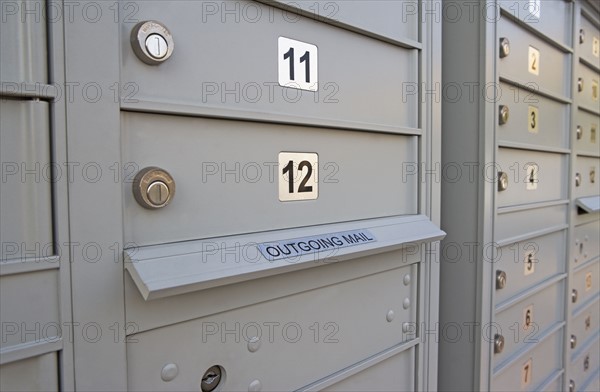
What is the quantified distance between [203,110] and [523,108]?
4.55 ft

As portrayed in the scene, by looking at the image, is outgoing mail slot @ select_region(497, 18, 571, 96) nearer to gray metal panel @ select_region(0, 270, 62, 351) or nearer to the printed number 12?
the printed number 12

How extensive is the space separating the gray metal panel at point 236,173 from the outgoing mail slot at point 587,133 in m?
1.50

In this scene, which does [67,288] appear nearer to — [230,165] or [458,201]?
[230,165]

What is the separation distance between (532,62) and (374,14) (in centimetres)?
93

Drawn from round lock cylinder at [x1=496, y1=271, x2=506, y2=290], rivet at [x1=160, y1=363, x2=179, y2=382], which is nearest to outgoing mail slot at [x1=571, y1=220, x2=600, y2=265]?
round lock cylinder at [x1=496, y1=271, x2=506, y2=290]

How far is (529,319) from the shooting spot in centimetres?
183

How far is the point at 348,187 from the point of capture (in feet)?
3.79

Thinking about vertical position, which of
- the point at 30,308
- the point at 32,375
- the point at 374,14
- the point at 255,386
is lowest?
the point at 255,386

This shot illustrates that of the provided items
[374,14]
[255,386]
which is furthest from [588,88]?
[255,386]

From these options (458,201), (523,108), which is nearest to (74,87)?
(458,201)

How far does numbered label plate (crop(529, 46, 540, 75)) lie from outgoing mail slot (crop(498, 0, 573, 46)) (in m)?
0.08

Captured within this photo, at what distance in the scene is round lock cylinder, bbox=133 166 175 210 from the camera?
0.77 meters

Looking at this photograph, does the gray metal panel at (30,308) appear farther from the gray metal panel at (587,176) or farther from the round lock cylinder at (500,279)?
the gray metal panel at (587,176)

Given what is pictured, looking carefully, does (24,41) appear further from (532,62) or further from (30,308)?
(532,62)
